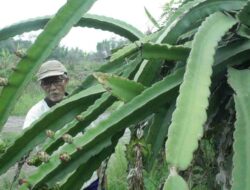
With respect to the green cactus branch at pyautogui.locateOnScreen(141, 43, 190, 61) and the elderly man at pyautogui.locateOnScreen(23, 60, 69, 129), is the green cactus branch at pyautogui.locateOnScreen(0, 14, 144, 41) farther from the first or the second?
the elderly man at pyautogui.locateOnScreen(23, 60, 69, 129)

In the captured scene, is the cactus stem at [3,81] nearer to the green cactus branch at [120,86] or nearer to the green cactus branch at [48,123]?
the green cactus branch at [48,123]

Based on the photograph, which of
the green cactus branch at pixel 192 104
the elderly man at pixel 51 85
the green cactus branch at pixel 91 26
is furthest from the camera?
the elderly man at pixel 51 85

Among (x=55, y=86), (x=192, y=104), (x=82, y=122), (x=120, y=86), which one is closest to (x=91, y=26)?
(x=82, y=122)

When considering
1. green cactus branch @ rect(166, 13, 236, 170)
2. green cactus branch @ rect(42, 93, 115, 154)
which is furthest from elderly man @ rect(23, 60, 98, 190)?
green cactus branch @ rect(166, 13, 236, 170)

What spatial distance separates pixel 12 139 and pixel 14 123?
33.1ft

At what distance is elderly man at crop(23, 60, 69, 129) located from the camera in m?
3.00

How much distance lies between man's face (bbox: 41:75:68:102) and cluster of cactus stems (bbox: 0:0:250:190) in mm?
1533

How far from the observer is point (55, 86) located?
Answer: 3043 millimetres

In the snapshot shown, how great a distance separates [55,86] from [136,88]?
1.88 metres

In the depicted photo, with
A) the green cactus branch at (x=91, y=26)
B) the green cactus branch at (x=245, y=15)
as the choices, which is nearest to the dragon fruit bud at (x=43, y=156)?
the green cactus branch at (x=91, y=26)

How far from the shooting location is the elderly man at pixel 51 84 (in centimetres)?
300

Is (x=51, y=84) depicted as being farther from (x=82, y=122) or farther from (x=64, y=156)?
(x=64, y=156)

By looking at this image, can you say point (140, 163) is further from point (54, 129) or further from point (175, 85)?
point (54, 129)

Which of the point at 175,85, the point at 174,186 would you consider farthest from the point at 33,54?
the point at 174,186
